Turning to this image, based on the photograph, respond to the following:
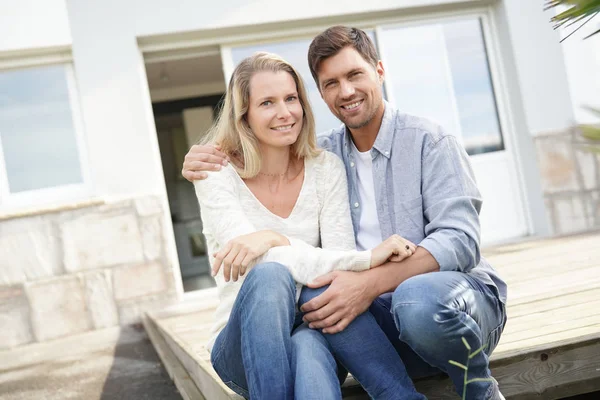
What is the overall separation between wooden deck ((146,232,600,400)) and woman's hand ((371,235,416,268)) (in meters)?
0.34

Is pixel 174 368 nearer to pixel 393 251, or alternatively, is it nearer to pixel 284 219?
pixel 284 219

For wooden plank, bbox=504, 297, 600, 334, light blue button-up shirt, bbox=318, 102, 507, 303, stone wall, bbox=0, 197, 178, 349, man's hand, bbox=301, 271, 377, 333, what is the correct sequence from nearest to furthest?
man's hand, bbox=301, 271, 377, 333
light blue button-up shirt, bbox=318, 102, 507, 303
wooden plank, bbox=504, 297, 600, 334
stone wall, bbox=0, 197, 178, 349

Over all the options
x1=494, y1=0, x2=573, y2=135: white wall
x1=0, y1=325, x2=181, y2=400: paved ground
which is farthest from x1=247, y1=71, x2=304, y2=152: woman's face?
x1=494, y1=0, x2=573, y2=135: white wall

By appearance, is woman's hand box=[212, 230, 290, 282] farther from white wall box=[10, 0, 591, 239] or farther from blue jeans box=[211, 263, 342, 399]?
white wall box=[10, 0, 591, 239]

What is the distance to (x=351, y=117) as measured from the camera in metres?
1.89

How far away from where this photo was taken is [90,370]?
11.2 feet

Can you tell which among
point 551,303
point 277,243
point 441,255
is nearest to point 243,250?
point 277,243

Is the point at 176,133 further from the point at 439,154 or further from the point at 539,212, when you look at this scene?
the point at 439,154

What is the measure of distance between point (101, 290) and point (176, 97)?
3927mm

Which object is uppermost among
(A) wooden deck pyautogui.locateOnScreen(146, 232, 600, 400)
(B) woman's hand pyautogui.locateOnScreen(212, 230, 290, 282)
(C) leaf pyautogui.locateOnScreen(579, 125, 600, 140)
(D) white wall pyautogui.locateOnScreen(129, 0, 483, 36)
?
(D) white wall pyautogui.locateOnScreen(129, 0, 483, 36)

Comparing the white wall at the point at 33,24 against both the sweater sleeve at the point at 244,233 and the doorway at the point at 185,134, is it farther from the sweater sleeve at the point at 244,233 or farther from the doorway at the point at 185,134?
the sweater sleeve at the point at 244,233

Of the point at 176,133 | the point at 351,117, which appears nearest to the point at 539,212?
the point at 351,117

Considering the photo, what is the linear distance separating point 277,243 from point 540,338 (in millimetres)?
816

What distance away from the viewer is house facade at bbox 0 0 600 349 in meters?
4.46
